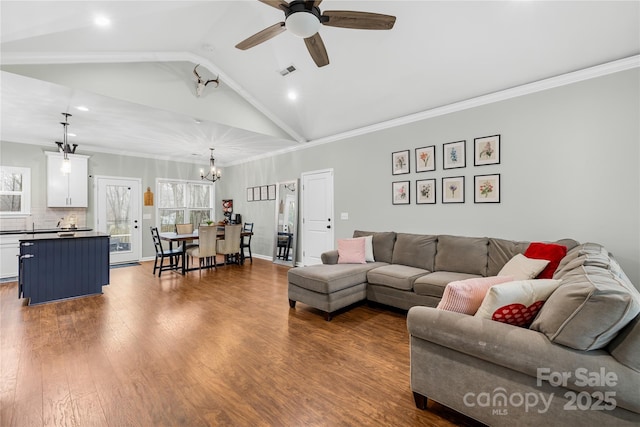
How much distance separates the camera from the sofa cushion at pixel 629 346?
3.90 ft

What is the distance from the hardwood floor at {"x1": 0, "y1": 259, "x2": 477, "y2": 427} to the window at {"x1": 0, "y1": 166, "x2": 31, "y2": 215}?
253cm

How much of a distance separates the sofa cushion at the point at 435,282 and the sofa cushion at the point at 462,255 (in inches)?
4.8

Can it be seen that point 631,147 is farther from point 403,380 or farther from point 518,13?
point 403,380

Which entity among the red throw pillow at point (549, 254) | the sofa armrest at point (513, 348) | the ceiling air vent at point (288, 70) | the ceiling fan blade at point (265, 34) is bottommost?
the sofa armrest at point (513, 348)

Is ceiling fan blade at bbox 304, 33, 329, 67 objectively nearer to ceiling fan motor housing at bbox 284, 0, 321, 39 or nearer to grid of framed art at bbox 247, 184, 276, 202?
ceiling fan motor housing at bbox 284, 0, 321, 39

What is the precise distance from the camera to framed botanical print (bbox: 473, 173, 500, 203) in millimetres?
3699

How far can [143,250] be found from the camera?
7191mm

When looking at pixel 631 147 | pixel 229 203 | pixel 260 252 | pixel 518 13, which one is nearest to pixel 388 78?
pixel 518 13

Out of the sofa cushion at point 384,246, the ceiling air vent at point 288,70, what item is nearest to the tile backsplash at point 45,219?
the ceiling air vent at point 288,70

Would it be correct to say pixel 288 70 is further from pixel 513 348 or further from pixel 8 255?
pixel 8 255

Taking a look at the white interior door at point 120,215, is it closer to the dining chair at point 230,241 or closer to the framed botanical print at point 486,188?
the dining chair at point 230,241

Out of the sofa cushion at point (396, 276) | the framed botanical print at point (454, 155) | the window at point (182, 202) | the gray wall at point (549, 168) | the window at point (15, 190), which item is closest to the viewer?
the gray wall at point (549, 168)

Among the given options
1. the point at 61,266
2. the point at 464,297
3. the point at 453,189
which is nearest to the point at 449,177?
the point at 453,189

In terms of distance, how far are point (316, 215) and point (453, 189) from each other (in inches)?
111
